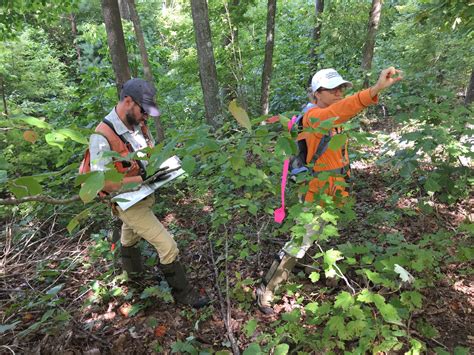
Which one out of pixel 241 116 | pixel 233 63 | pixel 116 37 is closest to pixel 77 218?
pixel 241 116

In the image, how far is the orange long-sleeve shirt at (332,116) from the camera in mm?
2082

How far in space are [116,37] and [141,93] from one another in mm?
2855

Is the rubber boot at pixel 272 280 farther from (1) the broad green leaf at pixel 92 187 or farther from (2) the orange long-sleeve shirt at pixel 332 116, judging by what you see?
(1) the broad green leaf at pixel 92 187

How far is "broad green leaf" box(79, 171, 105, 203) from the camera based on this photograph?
1.22 meters

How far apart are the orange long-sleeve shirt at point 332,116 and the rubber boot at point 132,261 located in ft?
7.09

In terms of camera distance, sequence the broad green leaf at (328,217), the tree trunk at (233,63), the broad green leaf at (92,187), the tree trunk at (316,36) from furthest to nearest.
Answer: the tree trunk at (316,36) → the tree trunk at (233,63) → the broad green leaf at (328,217) → the broad green leaf at (92,187)

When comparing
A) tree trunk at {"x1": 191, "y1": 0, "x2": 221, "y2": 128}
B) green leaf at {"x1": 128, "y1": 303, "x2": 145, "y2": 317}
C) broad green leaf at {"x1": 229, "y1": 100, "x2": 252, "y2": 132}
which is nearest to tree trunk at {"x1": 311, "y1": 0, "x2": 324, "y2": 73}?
tree trunk at {"x1": 191, "y1": 0, "x2": 221, "y2": 128}

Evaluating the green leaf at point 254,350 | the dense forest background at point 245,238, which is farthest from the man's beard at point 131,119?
the green leaf at point 254,350

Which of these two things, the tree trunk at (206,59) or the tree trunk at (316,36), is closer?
the tree trunk at (206,59)

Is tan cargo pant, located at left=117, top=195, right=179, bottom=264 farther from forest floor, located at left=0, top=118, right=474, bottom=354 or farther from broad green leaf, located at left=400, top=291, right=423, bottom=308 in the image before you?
broad green leaf, located at left=400, top=291, right=423, bottom=308

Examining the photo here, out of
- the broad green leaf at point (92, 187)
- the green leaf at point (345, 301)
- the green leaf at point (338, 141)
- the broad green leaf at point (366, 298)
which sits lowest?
the green leaf at point (345, 301)

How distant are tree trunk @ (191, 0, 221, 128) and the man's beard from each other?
2.96m

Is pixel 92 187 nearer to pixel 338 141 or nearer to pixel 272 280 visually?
pixel 338 141

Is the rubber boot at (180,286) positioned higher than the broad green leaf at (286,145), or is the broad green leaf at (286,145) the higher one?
the broad green leaf at (286,145)
